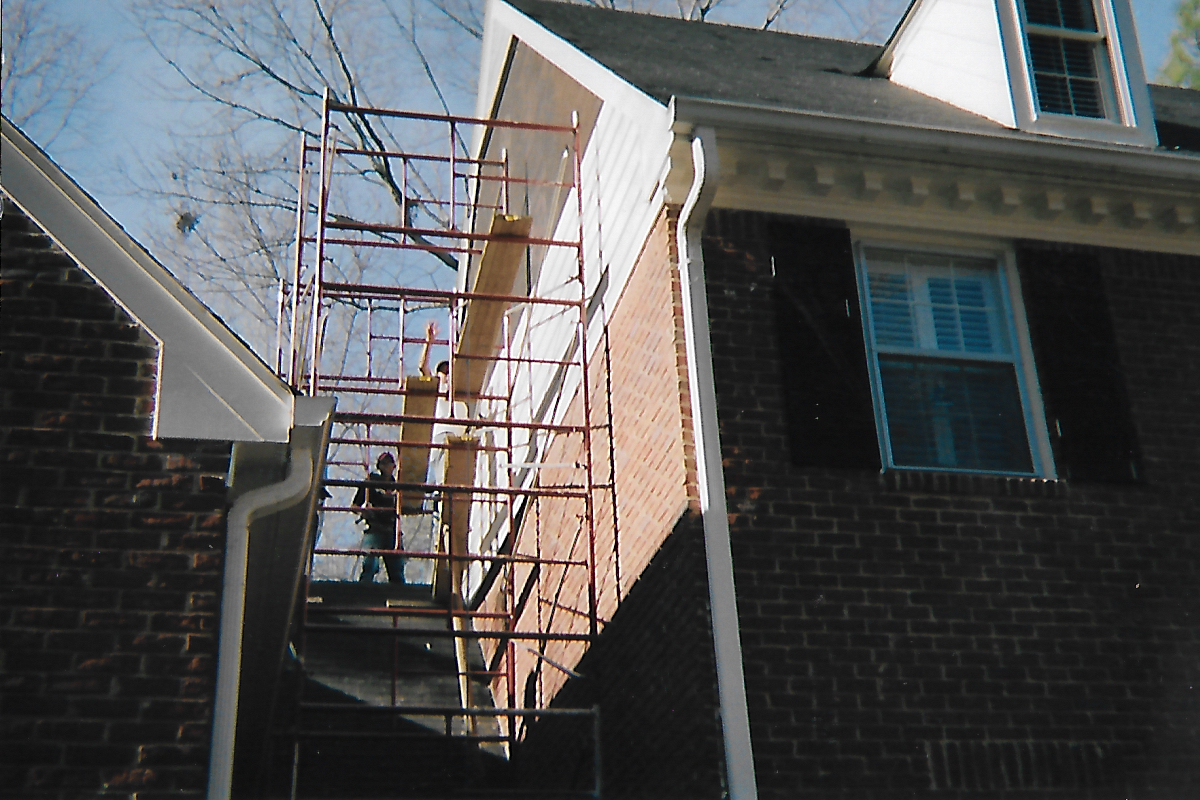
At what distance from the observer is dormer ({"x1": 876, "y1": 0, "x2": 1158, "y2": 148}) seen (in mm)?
8406

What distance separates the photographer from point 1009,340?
7.70m

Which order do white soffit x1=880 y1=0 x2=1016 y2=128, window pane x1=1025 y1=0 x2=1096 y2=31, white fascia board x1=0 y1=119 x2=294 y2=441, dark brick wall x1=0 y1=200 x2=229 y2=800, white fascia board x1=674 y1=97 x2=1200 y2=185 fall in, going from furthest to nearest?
window pane x1=1025 y1=0 x2=1096 y2=31 → white soffit x1=880 y1=0 x2=1016 y2=128 → white fascia board x1=674 y1=97 x2=1200 y2=185 → white fascia board x1=0 y1=119 x2=294 y2=441 → dark brick wall x1=0 y1=200 x2=229 y2=800

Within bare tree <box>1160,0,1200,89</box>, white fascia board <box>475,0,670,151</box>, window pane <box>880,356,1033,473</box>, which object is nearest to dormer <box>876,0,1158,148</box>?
window pane <box>880,356,1033,473</box>

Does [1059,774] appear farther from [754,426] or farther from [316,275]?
[316,275]

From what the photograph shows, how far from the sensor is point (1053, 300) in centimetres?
773

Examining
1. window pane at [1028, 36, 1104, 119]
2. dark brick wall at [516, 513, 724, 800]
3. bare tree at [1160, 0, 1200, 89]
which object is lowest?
dark brick wall at [516, 513, 724, 800]

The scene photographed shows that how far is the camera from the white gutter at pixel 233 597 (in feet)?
16.5

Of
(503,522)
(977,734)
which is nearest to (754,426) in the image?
(977,734)

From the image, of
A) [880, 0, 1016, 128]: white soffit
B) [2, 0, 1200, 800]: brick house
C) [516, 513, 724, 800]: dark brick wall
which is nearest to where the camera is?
[2, 0, 1200, 800]: brick house

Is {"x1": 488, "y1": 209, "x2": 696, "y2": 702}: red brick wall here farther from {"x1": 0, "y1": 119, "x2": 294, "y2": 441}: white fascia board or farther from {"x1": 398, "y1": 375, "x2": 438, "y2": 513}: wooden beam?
{"x1": 0, "y1": 119, "x2": 294, "y2": 441}: white fascia board

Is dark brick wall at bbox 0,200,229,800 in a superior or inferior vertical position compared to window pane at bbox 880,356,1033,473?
inferior

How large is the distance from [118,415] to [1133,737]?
5.37 metres

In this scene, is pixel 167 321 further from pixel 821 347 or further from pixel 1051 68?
pixel 1051 68

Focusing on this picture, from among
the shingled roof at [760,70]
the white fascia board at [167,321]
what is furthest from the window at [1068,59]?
the white fascia board at [167,321]
